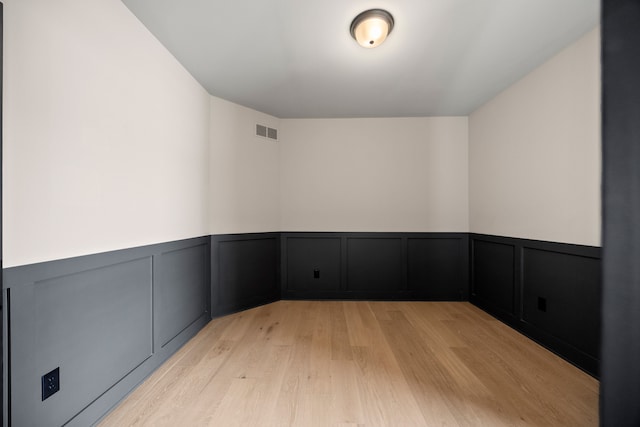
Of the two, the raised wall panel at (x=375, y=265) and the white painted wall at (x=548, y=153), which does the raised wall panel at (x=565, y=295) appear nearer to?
the white painted wall at (x=548, y=153)

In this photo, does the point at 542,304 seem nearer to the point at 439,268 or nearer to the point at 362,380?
the point at 439,268

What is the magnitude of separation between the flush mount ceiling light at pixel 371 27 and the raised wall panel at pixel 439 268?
2580 millimetres

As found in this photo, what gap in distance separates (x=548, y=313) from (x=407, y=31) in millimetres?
2586

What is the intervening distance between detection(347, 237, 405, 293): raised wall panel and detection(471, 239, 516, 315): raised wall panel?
3.06 ft

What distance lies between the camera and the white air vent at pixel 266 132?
11.9ft

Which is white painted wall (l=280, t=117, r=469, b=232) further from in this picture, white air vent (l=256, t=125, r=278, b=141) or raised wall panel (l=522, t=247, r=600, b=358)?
raised wall panel (l=522, t=247, r=600, b=358)

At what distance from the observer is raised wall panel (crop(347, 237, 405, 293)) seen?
12.4 ft

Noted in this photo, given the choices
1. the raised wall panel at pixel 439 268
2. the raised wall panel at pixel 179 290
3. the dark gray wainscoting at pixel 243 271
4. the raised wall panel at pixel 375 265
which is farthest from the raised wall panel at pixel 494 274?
the raised wall panel at pixel 179 290

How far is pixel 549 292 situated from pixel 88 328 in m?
3.37

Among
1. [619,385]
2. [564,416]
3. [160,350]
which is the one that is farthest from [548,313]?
[160,350]

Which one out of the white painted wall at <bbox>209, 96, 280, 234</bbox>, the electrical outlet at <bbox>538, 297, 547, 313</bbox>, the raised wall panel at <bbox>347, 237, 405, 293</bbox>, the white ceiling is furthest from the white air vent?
the electrical outlet at <bbox>538, 297, 547, 313</bbox>

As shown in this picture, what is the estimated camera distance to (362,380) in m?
1.90

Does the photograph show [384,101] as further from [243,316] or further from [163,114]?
[243,316]

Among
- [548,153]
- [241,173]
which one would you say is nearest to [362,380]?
[548,153]
